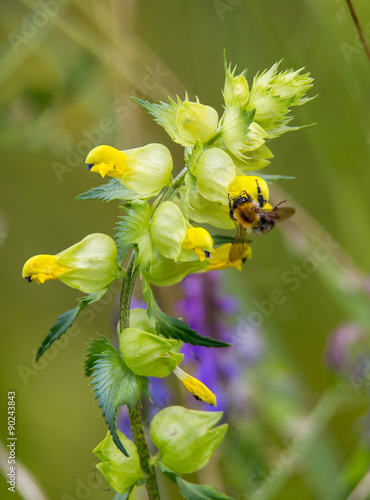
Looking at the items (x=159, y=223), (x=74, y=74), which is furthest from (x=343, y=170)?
(x=159, y=223)

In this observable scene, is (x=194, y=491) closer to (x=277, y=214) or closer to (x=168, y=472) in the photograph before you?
(x=168, y=472)

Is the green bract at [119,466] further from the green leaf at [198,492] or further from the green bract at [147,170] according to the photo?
the green bract at [147,170]

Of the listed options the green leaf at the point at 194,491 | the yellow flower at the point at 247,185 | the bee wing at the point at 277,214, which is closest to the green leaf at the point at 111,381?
the green leaf at the point at 194,491

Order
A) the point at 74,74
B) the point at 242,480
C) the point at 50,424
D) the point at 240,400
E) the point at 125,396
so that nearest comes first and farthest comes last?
the point at 125,396
the point at 242,480
the point at 240,400
the point at 74,74
the point at 50,424

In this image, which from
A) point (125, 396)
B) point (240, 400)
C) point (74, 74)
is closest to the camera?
point (125, 396)

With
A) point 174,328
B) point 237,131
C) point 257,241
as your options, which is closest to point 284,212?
point 237,131

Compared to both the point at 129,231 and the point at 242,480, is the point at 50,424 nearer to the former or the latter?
the point at 242,480

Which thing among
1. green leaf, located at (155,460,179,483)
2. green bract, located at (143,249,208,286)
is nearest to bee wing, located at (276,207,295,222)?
green bract, located at (143,249,208,286)
